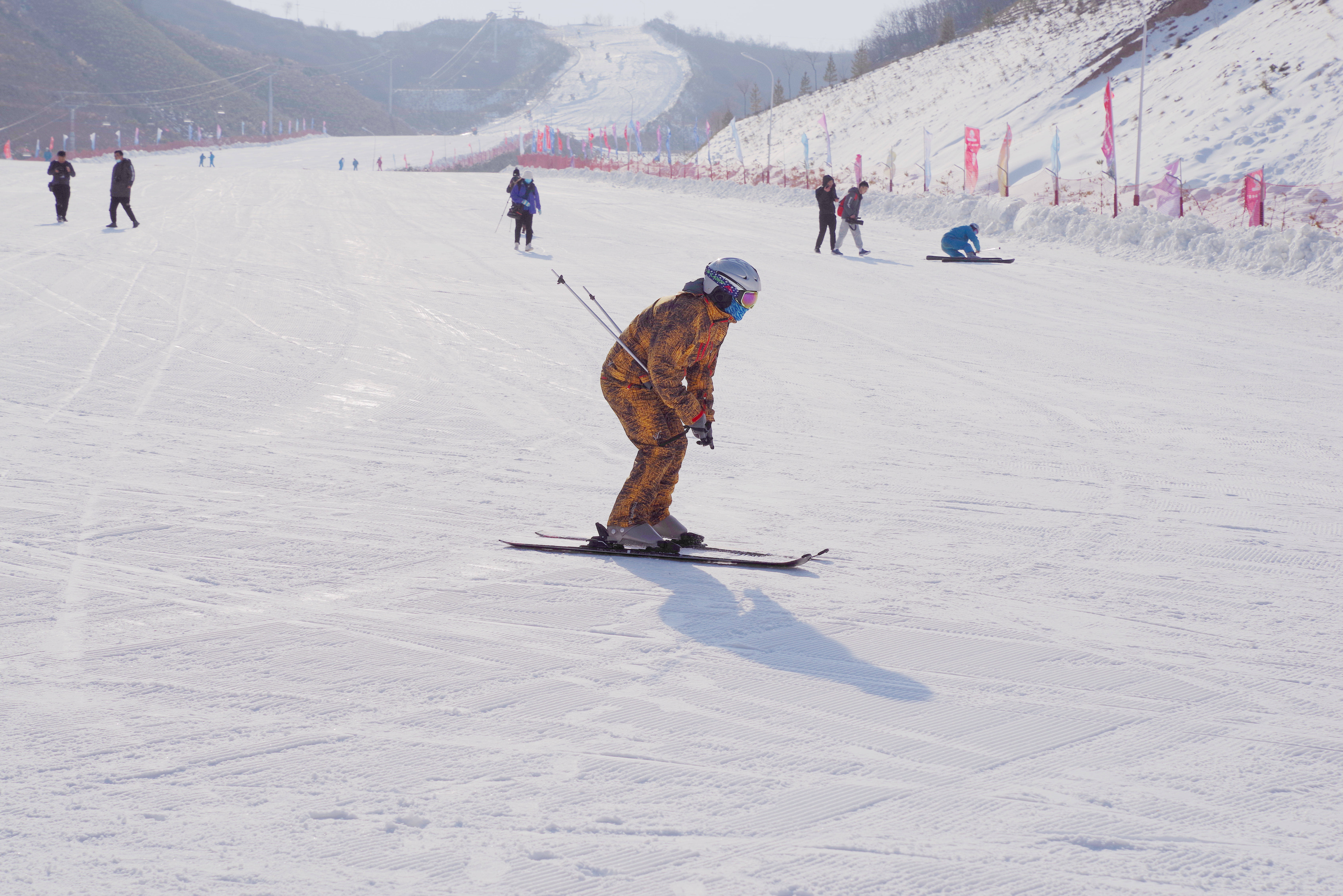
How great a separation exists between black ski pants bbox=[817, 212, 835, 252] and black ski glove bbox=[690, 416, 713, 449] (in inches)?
589

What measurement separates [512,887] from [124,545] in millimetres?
3373

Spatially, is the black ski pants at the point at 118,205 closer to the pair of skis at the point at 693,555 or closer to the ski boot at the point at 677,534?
the pair of skis at the point at 693,555

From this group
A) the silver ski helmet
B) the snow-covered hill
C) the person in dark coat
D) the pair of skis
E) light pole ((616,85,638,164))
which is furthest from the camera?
the snow-covered hill

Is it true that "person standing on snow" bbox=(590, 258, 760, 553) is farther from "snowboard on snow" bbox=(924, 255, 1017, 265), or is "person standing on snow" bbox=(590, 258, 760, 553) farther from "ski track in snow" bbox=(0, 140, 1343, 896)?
"snowboard on snow" bbox=(924, 255, 1017, 265)

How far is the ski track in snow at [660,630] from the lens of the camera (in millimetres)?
2744

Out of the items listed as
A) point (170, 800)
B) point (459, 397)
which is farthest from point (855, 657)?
point (459, 397)

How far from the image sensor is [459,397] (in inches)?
352

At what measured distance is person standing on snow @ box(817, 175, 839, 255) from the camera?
19016 millimetres

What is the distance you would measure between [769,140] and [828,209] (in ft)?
68.6

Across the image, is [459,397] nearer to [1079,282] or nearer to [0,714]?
[0,714]

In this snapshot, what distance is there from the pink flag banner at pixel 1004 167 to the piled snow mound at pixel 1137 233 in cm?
188

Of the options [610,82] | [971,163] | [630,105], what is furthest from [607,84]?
[971,163]

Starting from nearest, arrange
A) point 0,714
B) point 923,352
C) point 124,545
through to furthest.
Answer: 1. point 0,714
2. point 124,545
3. point 923,352

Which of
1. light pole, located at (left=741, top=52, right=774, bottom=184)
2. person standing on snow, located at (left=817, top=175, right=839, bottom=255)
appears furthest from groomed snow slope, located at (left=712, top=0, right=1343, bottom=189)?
person standing on snow, located at (left=817, top=175, right=839, bottom=255)
